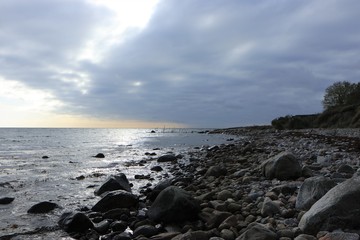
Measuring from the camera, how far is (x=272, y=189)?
872 cm

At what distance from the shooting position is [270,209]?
6922mm

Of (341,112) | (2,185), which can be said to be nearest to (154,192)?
(2,185)

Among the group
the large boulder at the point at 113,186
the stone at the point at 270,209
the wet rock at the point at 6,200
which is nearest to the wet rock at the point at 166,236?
the stone at the point at 270,209

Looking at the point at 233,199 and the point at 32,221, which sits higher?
the point at 233,199

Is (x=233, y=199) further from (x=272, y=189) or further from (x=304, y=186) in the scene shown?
(x=304, y=186)

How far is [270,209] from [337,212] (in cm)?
183

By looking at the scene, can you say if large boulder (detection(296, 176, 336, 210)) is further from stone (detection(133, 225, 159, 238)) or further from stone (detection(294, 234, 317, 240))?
stone (detection(133, 225, 159, 238))

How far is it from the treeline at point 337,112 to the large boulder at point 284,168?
4165 cm

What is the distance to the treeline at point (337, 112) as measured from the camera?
52094mm

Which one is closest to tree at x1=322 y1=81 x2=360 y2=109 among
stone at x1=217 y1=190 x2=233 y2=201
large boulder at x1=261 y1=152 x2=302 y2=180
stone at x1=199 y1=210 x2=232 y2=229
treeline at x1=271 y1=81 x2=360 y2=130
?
treeline at x1=271 y1=81 x2=360 y2=130

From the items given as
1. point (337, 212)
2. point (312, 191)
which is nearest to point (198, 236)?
point (337, 212)

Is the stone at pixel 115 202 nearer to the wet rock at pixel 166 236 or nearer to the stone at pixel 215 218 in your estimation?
the stone at pixel 215 218

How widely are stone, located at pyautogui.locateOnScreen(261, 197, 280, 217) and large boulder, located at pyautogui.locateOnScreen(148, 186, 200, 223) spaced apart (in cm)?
165

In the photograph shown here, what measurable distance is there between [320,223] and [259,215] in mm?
1877
